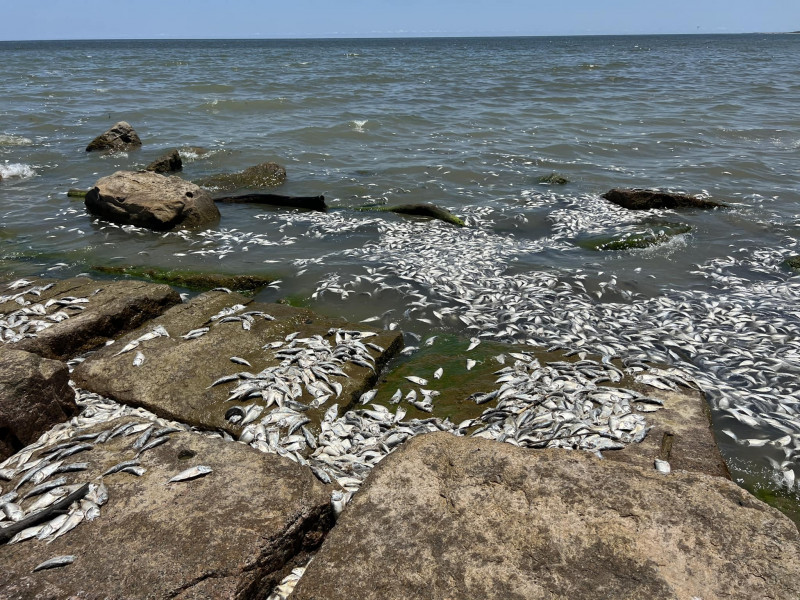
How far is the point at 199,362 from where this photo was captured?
6.25 m

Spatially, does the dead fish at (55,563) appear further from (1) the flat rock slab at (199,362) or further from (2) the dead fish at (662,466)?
(2) the dead fish at (662,466)

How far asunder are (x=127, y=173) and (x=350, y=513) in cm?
1092

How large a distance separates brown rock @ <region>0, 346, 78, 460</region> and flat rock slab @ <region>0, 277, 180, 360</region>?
117cm

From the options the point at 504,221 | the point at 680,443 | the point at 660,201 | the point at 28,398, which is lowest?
the point at 504,221

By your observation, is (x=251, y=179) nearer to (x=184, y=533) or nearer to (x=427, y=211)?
(x=427, y=211)

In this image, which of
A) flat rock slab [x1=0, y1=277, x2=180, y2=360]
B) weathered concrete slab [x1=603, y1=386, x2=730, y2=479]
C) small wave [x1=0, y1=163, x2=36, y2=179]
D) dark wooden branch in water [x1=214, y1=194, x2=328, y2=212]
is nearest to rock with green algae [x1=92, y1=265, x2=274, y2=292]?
flat rock slab [x1=0, y1=277, x2=180, y2=360]

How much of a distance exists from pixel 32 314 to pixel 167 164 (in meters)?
9.09

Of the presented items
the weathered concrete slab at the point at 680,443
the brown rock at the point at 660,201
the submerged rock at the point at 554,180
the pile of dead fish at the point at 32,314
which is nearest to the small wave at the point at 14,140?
the pile of dead fish at the point at 32,314

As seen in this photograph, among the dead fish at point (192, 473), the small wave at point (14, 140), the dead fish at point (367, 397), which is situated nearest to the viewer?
the dead fish at point (192, 473)

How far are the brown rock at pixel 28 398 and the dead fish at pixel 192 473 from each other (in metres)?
1.77

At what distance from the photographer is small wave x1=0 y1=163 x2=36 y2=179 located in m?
15.6

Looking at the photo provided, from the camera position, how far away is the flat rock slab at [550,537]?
131 inches

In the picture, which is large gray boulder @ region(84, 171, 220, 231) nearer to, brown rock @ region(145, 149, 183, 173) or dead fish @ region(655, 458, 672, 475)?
brown rock @ region(145, 149, 183, 173)

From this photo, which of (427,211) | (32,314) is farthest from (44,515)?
(427,211)
